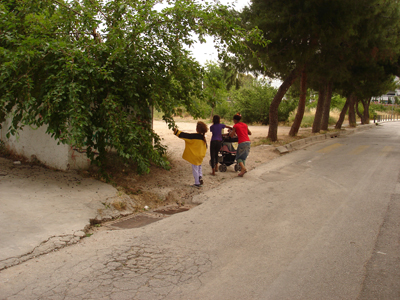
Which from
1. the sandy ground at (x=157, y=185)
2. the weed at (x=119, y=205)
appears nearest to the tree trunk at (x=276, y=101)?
the sandy ground at (x=157, y=185)

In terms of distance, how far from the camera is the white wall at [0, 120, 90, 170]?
24.2 ft

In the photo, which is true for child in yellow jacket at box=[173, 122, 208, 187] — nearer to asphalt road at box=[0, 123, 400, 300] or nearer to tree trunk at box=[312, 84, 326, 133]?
asphalt road at box=[0, 123, 400, 300]

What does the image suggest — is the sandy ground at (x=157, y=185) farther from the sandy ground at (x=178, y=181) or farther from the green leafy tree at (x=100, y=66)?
the green leafy tree at (x=100, y=66)

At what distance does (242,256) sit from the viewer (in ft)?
14.8

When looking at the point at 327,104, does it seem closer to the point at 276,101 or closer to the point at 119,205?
the point at 276,101

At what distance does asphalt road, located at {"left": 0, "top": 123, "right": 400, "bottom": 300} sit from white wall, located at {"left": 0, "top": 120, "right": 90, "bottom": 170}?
105 inches

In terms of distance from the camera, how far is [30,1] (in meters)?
7.27

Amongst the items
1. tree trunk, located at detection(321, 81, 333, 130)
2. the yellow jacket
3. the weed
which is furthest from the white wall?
tree trunk, located at detection(321, 81, 333, 130)

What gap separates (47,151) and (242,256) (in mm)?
5060

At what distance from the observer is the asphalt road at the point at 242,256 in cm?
369

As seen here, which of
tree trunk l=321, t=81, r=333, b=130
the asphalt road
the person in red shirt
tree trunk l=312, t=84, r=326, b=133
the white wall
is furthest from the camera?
tree trunk l=321, t=81, r=333, b=130

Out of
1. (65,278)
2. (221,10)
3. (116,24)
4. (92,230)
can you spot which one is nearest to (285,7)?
(221,10)

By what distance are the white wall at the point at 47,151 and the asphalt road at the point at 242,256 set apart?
8.78 feet

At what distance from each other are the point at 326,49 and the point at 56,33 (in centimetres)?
1462
